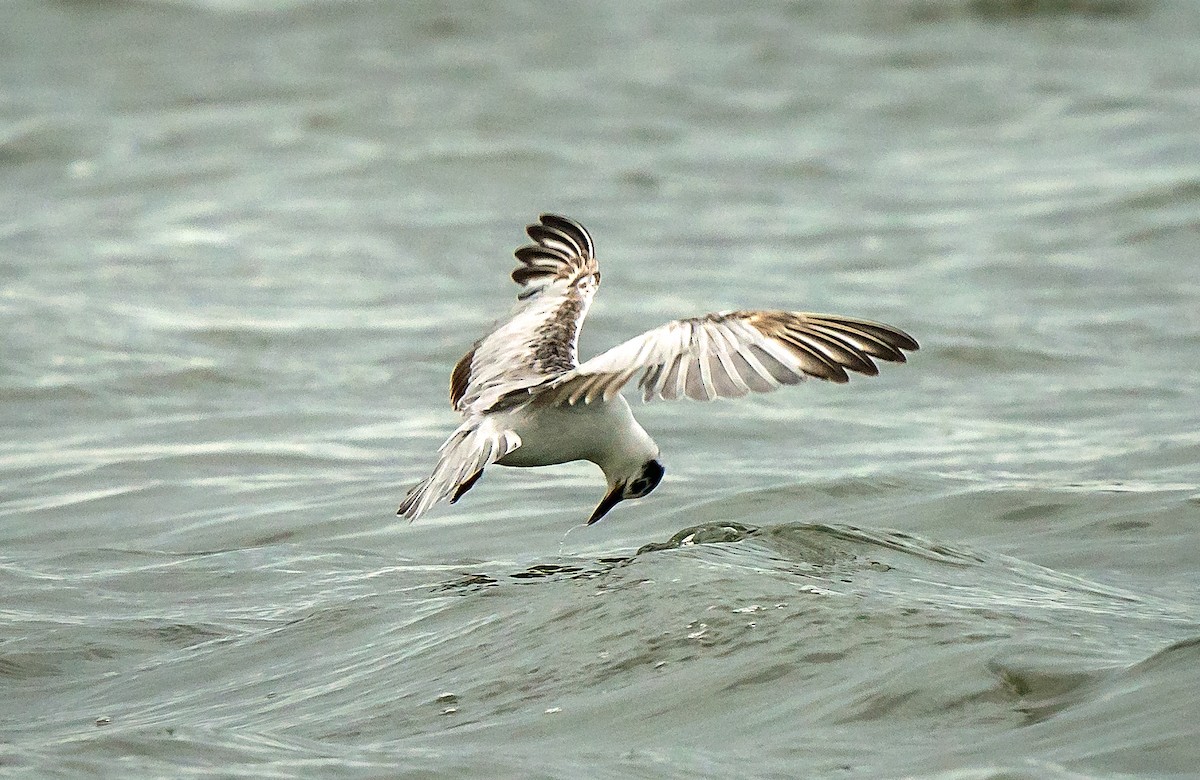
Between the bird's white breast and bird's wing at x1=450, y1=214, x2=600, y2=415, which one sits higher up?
bird's wing at x1=450, y1=214, x2=600, y2=415

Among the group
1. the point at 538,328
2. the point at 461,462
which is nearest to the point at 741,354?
the point at 461,462

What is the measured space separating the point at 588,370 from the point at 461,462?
0.57 metres

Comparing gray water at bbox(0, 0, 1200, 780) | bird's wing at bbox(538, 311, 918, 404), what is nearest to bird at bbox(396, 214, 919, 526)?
bird's wing at bbox(538, 311, 918, 404)

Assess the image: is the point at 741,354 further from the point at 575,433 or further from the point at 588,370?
the point at 575,433

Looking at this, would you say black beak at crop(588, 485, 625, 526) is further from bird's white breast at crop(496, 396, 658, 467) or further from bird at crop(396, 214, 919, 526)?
bird's white breast at crop(496, 396, 658, 467)

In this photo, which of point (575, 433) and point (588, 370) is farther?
point (575, 433)

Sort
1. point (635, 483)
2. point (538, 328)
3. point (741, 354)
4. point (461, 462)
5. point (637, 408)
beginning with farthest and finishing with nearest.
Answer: point (637, 408) → point (538, 328) → point (635, 483) → point (461, 462) → point (741, 354)

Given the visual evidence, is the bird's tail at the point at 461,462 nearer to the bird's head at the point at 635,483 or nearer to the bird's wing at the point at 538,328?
the bird's wing at the point at 538,328

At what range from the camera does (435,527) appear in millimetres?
7410

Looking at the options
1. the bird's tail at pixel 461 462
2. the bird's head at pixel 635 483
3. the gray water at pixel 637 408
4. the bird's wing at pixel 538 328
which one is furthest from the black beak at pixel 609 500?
the bird's tail at pixel 461 462

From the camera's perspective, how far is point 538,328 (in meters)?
7.02

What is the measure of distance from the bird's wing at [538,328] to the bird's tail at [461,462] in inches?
7.3

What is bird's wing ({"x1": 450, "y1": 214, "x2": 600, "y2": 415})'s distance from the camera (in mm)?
6387

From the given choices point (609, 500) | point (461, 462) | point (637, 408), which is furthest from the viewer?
point (637, 408)
